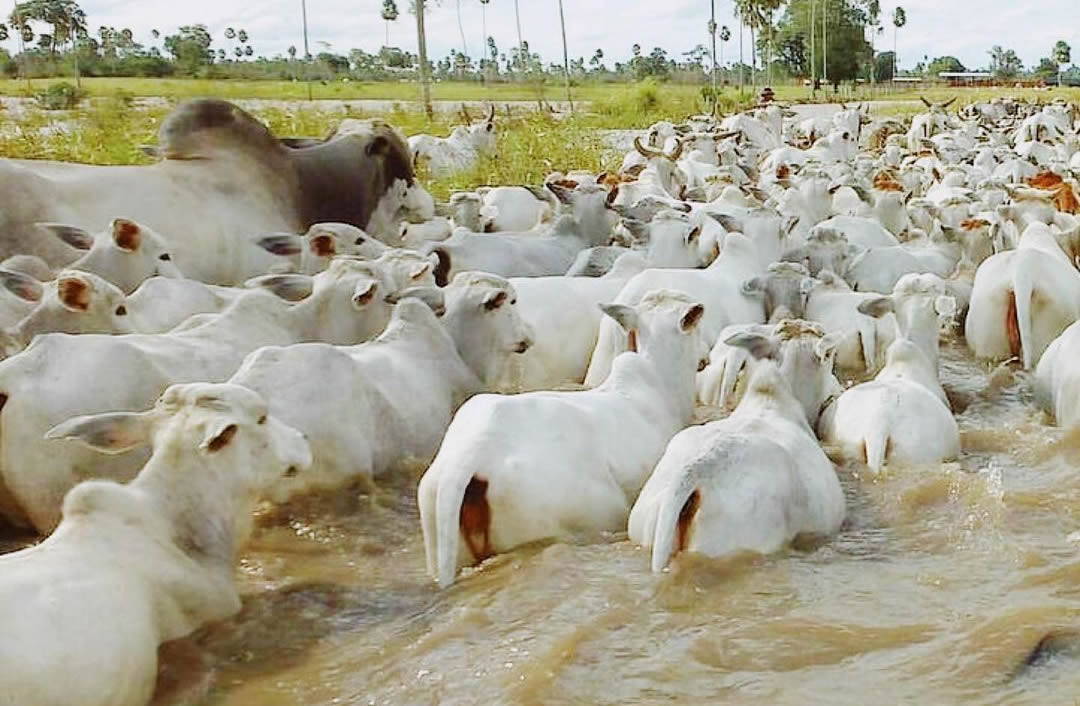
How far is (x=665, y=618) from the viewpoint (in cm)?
518

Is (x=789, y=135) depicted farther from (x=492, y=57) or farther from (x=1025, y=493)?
(x=492, y=57)

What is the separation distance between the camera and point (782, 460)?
18.8 feet

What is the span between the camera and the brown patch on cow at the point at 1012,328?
376 inches

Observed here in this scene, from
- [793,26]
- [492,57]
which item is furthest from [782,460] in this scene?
[793,26]

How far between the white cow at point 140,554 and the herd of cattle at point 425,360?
0.01 metres

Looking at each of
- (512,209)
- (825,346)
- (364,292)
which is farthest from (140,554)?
(512,209)

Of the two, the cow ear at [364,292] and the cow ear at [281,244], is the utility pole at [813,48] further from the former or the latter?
the cow ear at [364,292]

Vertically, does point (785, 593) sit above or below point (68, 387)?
below

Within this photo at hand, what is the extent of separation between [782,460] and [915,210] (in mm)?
8898

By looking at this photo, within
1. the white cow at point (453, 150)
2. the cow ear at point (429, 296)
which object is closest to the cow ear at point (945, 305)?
the cow ear at point (429, 296)

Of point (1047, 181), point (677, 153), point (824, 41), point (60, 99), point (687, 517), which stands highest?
point (824, 41)

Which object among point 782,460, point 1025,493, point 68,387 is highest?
point 68,387

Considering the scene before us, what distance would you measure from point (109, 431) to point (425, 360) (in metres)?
2.42

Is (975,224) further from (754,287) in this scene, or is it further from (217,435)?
(217,435)
